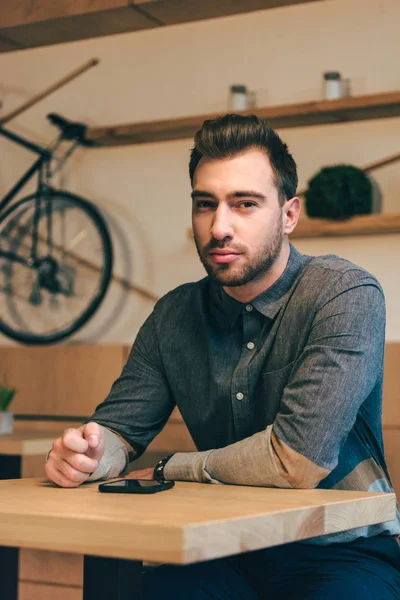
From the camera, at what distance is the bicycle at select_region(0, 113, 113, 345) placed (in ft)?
14.4

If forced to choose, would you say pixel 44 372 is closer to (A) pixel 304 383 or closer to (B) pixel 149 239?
(B) pixel 149 239

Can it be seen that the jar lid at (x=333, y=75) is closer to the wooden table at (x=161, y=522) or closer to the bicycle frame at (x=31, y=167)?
the bicycle frame at (x=31, y=167)

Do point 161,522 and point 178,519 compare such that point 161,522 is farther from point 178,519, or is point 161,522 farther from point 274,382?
point 274,382

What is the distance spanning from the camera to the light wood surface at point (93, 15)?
4.06 meters

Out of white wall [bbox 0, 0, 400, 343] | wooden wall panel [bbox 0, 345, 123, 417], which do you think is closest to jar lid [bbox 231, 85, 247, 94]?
white wall [bbox 0, 0, 400, 343]

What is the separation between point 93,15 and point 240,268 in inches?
103

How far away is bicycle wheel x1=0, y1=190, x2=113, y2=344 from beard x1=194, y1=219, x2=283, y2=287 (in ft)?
7.64

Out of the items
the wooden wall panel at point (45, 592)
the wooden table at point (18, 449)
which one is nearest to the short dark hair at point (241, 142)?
the wooden table at point (18, 449)

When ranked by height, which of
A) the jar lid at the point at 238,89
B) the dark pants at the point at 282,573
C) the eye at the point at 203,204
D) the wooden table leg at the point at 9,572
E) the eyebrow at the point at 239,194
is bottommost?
the wooden table leg at the point at 9,572

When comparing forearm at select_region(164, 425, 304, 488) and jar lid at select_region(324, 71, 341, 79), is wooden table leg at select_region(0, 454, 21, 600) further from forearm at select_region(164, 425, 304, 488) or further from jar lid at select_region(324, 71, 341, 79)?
jar lid at select_region(324, 71, 341, 79)

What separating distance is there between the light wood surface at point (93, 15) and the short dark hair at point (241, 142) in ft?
6.80

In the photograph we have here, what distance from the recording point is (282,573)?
1767mm

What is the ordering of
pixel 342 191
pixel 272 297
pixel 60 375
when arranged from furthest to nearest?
1. pixel 60 375
2. pixel 342 191
3. pixel 272 297

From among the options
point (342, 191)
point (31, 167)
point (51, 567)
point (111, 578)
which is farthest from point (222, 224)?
point (31, 167)
